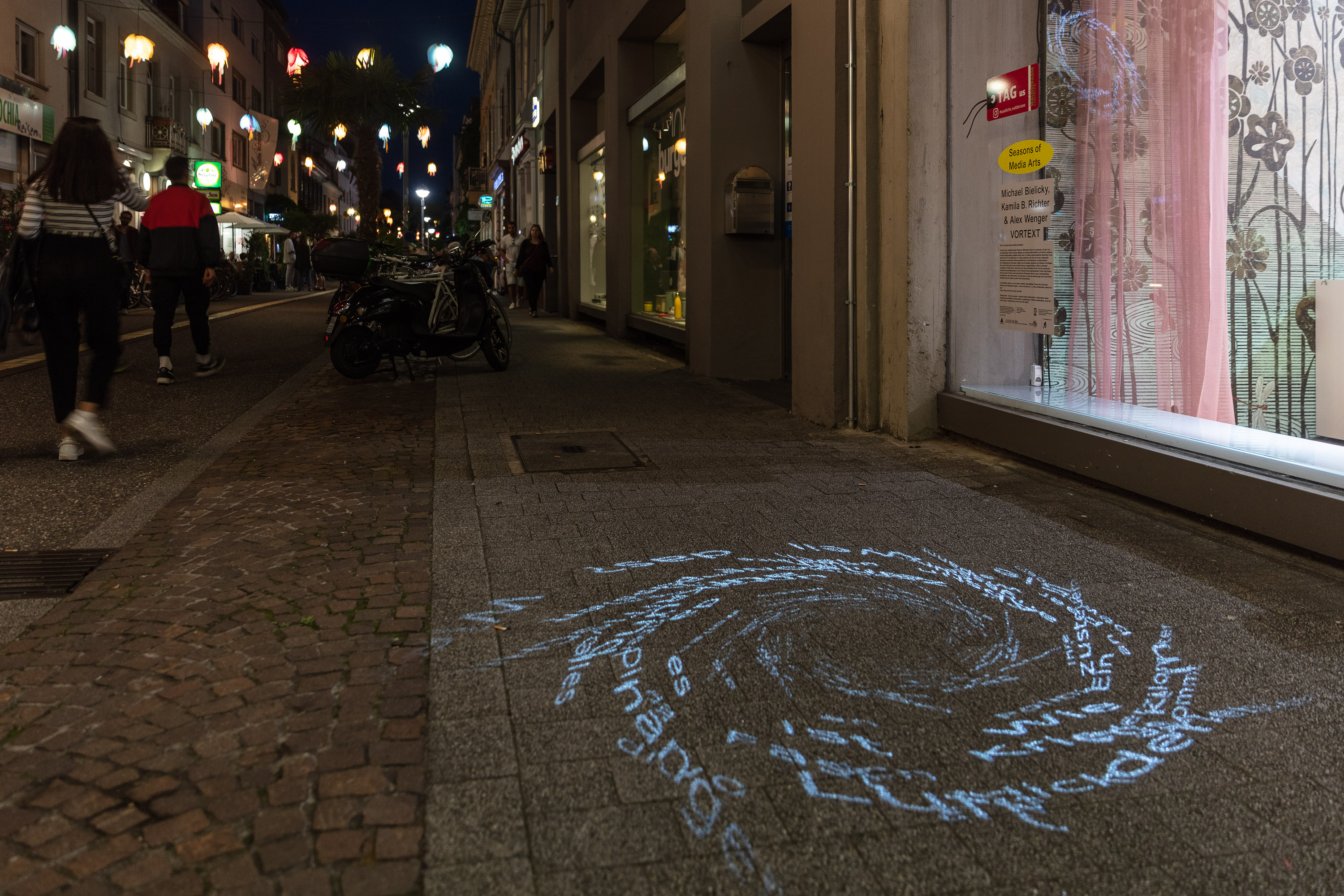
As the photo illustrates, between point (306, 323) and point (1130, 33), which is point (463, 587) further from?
point (306, 323)

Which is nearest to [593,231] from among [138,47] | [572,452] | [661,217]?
[661,217]

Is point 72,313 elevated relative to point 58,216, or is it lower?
lower

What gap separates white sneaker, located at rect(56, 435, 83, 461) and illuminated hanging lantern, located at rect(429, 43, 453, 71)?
22.6 m

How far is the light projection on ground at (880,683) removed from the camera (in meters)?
2.54

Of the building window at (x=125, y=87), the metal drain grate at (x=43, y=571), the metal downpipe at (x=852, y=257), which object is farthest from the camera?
the building window at (x=125, y=87)

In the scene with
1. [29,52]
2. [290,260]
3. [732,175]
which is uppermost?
[29,52]

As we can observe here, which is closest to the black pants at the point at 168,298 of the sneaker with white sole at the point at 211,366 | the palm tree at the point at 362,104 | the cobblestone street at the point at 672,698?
the sneaker with white sole at the point at 211,366

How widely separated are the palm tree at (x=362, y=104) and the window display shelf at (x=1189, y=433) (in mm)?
40720

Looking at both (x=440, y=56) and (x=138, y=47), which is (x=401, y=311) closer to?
(x=440, y=56)

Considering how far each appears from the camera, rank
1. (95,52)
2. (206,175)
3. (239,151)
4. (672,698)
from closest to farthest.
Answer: (672,698) < (95,52) < (206,175) < (239,151)

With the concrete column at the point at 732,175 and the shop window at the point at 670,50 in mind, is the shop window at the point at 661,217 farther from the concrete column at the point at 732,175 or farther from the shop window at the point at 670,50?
the concrete column at the point at 732,175

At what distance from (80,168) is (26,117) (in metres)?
23.0

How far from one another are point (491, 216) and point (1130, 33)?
55.1 m

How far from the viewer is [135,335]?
15703 millimetres
